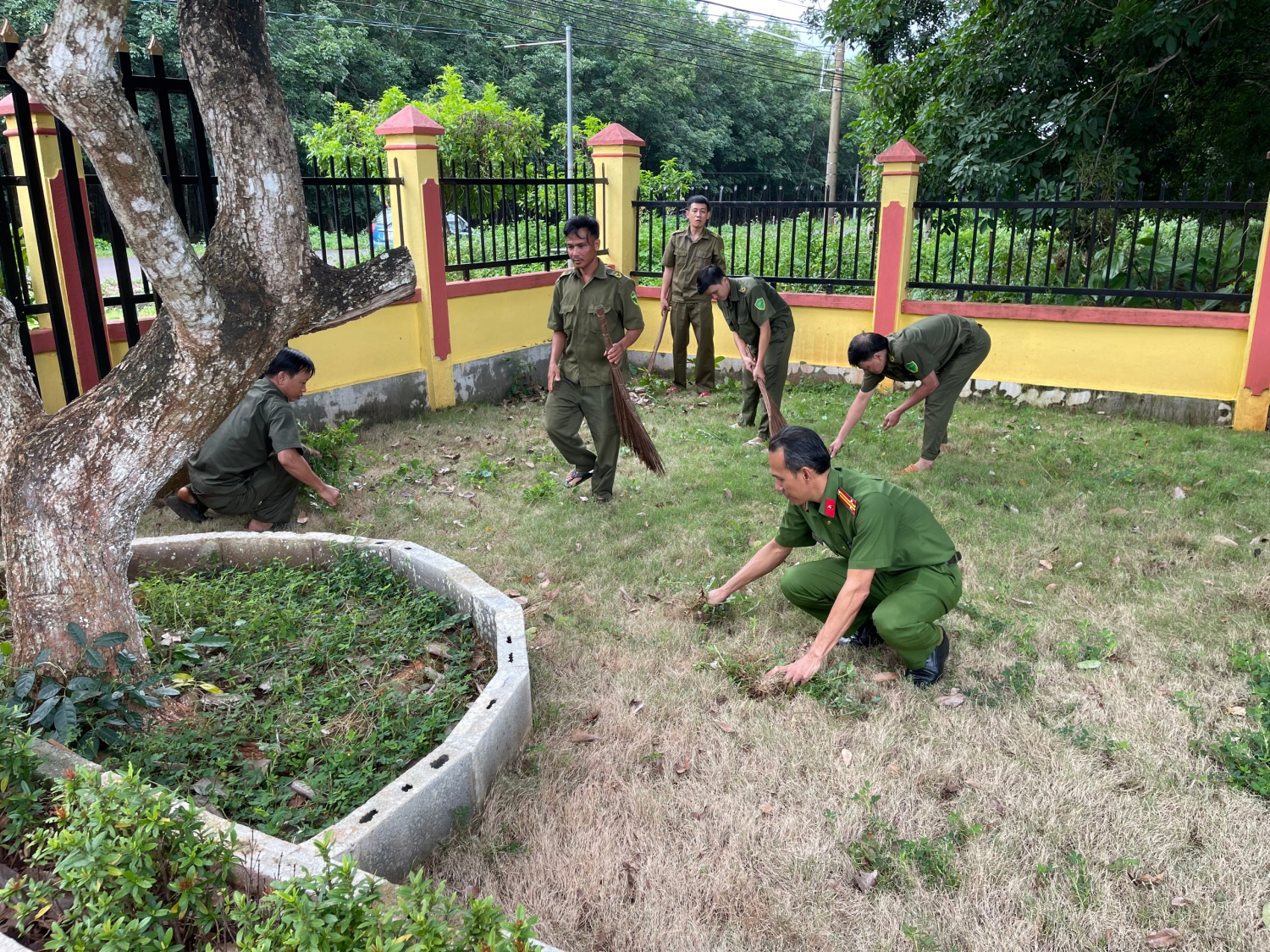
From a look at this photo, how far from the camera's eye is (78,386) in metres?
5.43

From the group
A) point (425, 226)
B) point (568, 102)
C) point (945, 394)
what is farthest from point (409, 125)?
point (568, 102)

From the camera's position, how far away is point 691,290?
30.3 ft

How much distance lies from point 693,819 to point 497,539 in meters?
2.64

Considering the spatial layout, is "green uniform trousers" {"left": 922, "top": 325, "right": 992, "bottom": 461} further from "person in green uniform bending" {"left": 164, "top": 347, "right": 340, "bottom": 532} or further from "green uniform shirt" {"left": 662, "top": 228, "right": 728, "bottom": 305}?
"person in green uniform bending" {"left": 164, "top": 347, "right": 340, "bottom": 532}

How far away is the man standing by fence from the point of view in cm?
905

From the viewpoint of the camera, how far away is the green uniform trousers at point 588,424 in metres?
5.97

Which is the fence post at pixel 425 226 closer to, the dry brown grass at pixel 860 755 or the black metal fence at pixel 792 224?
the black metal fence at pixel 792 224

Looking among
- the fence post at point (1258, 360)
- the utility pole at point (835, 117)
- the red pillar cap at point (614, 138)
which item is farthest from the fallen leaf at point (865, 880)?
the utility pole at point (835, 117)

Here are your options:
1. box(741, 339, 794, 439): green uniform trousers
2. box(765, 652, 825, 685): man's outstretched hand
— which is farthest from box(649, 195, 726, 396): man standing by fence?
box(765, 652, 825, 685): man's outstretched hand

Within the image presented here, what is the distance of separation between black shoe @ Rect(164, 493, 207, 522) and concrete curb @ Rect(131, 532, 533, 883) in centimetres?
109

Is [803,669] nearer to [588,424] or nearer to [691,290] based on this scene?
[588,424]

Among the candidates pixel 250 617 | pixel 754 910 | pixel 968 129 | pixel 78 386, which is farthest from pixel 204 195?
pixel 968 129

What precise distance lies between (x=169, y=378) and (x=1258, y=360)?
7.84 meters

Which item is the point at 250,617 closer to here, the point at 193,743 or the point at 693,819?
the point at 193,743
